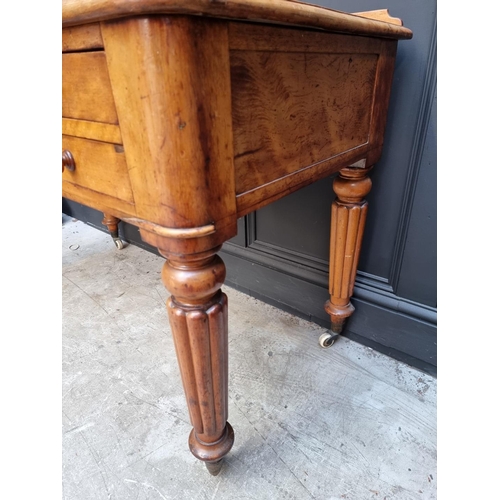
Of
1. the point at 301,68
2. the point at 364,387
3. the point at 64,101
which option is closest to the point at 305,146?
the point at 301,68

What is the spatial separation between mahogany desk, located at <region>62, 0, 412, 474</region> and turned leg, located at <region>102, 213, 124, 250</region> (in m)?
1.07

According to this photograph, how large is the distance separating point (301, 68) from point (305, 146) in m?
0.11

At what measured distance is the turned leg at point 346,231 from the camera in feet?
2.76

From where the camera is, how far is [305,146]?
1.88 ft

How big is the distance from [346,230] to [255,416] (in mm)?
480

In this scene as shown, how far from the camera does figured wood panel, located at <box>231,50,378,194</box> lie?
1.46 ft

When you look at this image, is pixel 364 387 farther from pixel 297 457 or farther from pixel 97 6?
pixel 97 6

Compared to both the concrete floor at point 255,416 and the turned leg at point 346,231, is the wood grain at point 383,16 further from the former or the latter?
the concrete floor at point 255,416

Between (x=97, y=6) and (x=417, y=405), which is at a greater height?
(x=97, y=6)

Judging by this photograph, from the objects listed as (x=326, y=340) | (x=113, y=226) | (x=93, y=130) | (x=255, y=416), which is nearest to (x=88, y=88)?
(x=93, y=130)

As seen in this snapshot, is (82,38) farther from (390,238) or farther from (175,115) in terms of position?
(390,238)

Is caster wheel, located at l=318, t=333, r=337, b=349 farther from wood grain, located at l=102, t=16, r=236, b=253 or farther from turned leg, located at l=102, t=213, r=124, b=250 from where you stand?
turned leg, located at l=102, t=213, r=124, b=250

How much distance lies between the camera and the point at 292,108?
519 mm

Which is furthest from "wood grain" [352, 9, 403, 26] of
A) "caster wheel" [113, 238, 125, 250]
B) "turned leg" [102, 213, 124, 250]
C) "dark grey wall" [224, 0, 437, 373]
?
"caster wheel" [113, 238, 125, 250]
